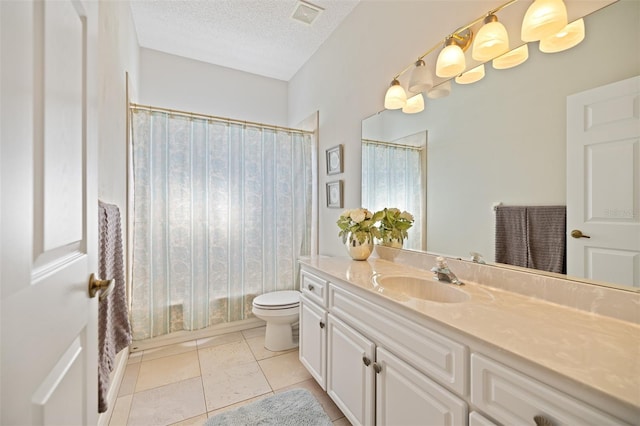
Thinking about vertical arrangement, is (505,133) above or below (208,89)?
below

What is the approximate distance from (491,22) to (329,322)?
1598 millimetres

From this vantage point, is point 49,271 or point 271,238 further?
point 271,238

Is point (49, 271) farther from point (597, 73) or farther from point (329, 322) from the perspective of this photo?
point (597, 73)

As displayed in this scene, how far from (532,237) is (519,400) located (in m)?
0.68

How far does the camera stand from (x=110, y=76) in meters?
1.48

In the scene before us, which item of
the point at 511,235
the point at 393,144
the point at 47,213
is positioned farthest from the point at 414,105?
the point at 47,213

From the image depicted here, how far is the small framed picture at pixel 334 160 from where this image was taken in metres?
2.24

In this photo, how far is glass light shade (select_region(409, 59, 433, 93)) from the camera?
1.44 metres

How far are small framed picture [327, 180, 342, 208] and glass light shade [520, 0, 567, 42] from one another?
144cm

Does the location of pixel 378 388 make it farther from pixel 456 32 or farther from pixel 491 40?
pixel 456 32

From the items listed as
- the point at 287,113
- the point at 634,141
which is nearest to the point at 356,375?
the point at 634,141

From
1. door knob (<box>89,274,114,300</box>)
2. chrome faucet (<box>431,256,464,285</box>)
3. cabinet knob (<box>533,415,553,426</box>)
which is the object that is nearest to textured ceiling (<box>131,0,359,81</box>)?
chrome faucet (<box>431,256,464,285</box>)

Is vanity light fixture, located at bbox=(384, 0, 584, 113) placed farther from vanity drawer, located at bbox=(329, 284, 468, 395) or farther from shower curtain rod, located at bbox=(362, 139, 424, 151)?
vanity drawer, located at bbox=(329, 284, 468, 395)

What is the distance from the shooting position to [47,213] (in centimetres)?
54
